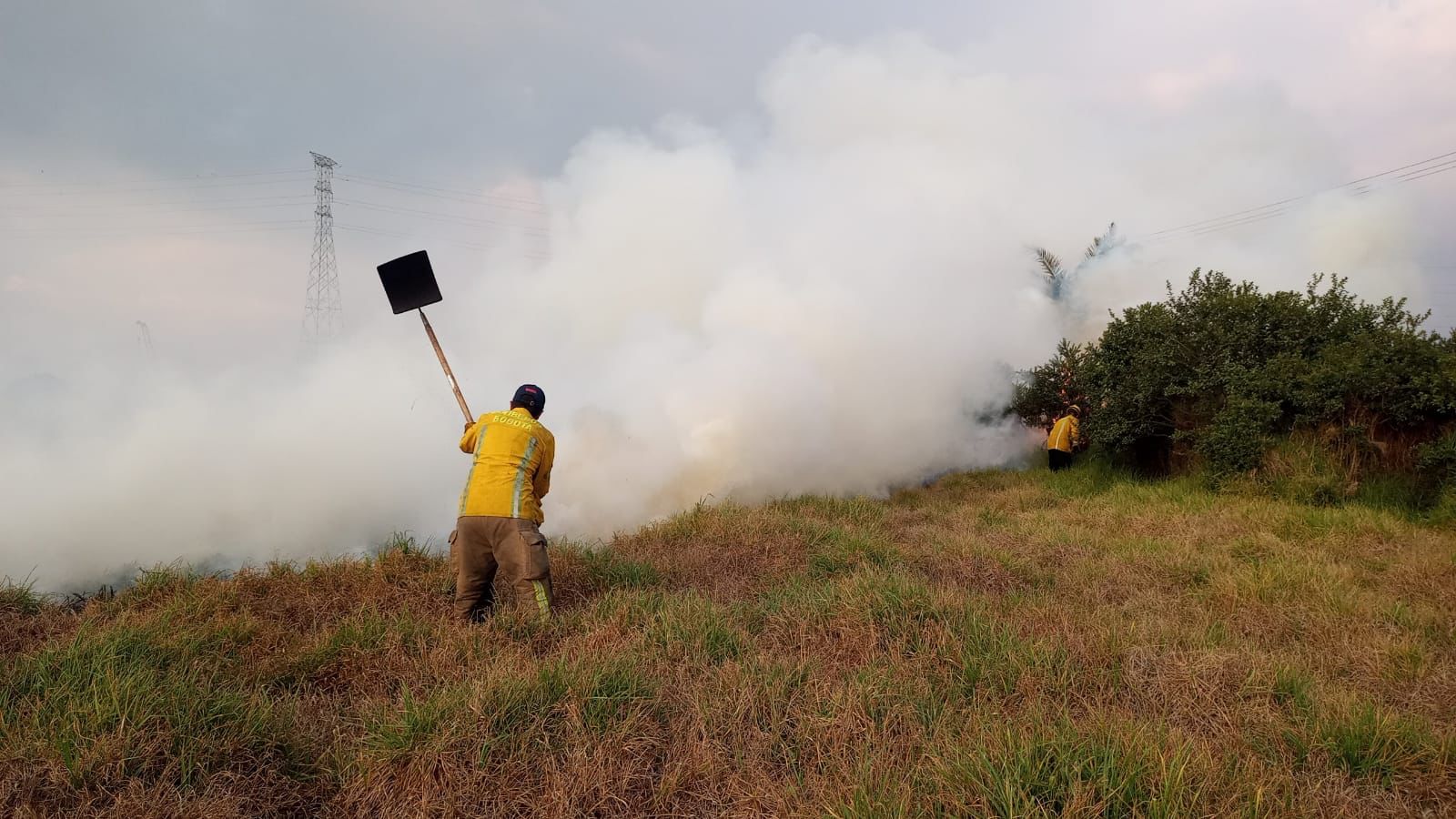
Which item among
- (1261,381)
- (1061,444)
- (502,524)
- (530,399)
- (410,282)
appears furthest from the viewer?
(1061,444)

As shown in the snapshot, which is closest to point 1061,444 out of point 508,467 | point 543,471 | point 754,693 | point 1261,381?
point 1261,381

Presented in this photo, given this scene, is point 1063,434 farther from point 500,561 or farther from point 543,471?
point 500,561

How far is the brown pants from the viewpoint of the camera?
4.83 m

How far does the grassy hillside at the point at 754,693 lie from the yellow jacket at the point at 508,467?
2.46 feet

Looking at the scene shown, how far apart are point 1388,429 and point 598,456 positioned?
8392 mm

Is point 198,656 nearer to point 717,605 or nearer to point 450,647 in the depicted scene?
point 450,647

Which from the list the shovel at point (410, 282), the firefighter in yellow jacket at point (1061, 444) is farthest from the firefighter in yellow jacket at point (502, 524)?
the firefighter in yellow jacket at point (1061, 444)

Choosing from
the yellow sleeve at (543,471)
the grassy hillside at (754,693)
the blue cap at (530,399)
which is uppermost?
the blue cap at (530,399)

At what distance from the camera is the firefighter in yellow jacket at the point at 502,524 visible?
15.9 ft

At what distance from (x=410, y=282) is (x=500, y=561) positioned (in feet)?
9.71

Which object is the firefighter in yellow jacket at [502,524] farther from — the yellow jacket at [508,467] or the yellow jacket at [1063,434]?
the yellow jacket at [1063,434]

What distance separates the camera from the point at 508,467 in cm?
500

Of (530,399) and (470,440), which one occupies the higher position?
(530,399)

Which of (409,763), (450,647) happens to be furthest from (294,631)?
(409,763)
